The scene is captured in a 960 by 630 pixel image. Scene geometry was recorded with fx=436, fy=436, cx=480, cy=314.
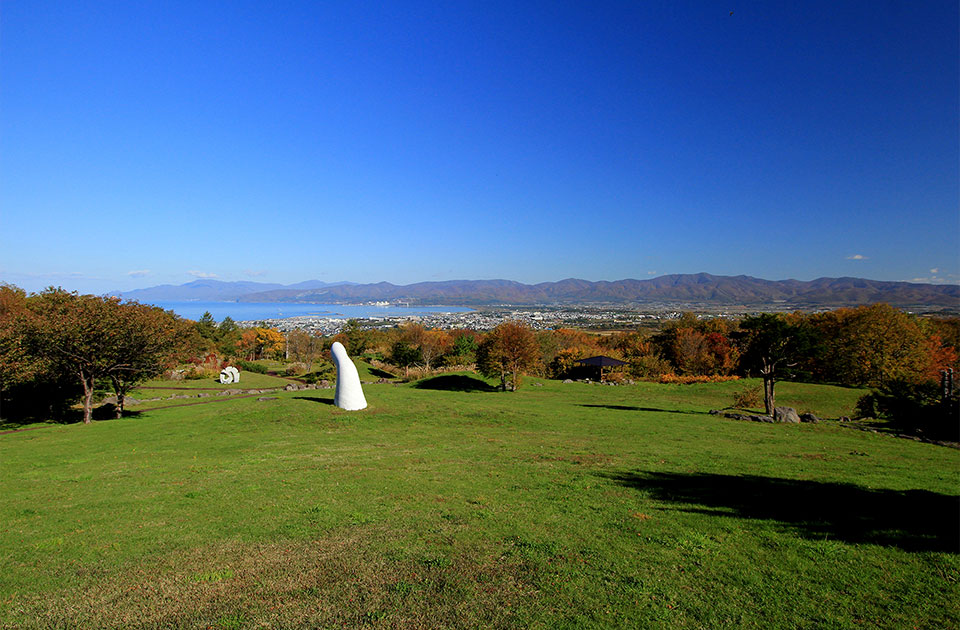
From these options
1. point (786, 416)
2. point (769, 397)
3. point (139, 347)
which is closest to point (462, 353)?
point (139, 347)

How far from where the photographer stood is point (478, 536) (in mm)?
6887

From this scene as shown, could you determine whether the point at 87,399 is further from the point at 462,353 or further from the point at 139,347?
the point at 462,353

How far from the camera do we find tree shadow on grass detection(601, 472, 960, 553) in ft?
21.6

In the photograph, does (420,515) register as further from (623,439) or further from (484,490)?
(623,439)

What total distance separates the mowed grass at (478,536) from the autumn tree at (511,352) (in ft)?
66.6

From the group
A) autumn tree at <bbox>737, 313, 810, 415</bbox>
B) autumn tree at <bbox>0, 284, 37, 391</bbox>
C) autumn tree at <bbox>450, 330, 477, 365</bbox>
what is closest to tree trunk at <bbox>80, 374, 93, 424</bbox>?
autumn tree at <bbox>0, 284, 37, 391</bbox>

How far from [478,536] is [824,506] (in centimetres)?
643

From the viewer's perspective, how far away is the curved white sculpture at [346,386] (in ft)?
70.6

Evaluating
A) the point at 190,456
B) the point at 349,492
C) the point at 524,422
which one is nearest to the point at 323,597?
the point at 349,492

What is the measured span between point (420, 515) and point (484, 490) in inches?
81.0

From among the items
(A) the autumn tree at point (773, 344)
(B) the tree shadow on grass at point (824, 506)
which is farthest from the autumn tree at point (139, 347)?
(A) the autumn tree at point (773, 344)

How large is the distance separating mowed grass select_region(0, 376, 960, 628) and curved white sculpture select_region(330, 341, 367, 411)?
6500 mm

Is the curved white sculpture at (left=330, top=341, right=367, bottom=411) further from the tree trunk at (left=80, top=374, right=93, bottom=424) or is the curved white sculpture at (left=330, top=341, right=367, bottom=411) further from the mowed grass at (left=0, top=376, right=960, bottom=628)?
the tree trunk at (left=80, top=374, right=93, bottom=424)

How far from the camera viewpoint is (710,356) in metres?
50.7
